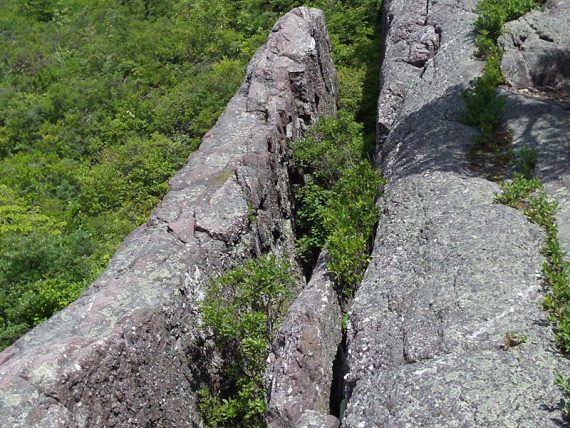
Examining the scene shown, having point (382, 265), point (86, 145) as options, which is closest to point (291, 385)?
point (382, 265)

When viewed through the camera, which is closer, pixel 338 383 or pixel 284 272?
pixel 338 383

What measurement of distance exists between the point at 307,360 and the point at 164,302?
2.00 meters

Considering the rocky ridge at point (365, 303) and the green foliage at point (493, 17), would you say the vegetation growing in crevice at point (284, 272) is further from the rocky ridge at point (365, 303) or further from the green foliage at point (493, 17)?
the green foliage at point (493, 17)

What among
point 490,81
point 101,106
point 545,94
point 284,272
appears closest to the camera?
point 284,272

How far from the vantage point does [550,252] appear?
27.9ft

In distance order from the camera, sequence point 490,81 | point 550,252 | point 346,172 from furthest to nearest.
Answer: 1. point 490,81
2. point 346,172
3. point 550,252

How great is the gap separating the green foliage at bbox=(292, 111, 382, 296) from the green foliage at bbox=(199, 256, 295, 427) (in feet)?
3.22

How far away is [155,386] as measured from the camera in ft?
27.8

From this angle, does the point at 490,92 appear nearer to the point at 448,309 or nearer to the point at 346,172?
the point at 346,172

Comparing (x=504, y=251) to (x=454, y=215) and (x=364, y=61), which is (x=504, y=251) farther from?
(x=364, y=61)

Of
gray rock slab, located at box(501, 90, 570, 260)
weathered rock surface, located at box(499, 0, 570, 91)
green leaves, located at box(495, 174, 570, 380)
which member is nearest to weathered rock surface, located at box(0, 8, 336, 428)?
green leaves, located at box(495, 174, 570, 380)

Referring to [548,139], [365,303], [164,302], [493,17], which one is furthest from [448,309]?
[493,17]

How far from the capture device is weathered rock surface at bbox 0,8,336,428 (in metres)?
7.36

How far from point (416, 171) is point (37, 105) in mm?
13157
